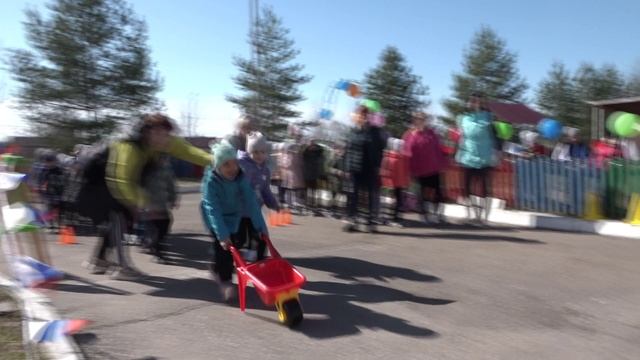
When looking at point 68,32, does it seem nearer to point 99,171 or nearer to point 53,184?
point 53,184

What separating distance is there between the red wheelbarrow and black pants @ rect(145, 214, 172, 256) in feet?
6.99

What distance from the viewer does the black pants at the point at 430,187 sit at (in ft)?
35.3

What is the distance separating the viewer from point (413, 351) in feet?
14.6

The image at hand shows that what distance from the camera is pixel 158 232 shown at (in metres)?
7.37

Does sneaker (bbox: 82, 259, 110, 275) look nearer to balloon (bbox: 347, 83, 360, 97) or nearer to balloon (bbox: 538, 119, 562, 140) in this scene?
balloon (bbox: 347, 83, 360, 97)

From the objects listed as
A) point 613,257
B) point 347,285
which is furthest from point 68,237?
point 613,257

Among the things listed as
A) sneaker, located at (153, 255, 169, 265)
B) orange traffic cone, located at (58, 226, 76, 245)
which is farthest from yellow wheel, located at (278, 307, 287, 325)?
orange traffic cone, located at (58, 226, 76, 245)

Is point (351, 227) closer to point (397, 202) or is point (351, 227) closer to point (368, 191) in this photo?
point (368, 191)

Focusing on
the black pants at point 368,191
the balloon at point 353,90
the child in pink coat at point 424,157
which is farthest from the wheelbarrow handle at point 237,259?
the balloon at point 353,90

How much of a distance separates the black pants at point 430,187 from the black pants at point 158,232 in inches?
194

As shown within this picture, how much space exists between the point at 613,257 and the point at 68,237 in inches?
300

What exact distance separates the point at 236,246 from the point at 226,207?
0.42 metres

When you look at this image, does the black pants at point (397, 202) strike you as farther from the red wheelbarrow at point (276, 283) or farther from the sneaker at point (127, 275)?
the red wheelbarrow at point (276, 283)

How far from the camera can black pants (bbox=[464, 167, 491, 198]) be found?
10.4 meters
